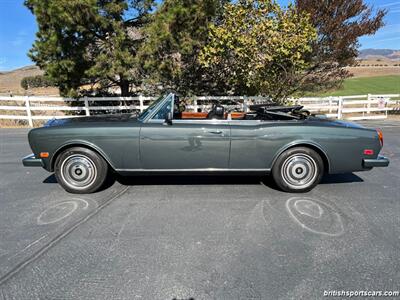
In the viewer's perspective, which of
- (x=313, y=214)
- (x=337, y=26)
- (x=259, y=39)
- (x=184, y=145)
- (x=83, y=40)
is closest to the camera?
(x=313, y=214)

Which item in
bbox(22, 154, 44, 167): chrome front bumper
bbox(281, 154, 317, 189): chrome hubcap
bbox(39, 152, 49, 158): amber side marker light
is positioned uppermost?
bbox(39, 152, 49, 158): amber side marker light

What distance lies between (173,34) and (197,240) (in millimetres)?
8219

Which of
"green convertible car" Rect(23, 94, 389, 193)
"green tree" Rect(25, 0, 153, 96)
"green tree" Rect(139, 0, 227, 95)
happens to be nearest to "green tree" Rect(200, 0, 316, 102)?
"green tree" Rect(139, 0, 227, 95)

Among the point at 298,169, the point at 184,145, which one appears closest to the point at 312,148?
the point at 298,169

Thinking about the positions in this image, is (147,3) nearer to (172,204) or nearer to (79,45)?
(79,45)

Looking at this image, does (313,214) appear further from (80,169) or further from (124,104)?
(124,104)

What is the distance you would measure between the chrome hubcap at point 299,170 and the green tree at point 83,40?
763cm

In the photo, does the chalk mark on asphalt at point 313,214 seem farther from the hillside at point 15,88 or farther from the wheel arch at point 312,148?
the hillside at point 15,88

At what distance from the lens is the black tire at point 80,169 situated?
3801 mm

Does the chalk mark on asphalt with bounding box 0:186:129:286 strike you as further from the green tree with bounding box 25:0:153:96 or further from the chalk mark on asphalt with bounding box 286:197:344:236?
the green tree with bounding box 25:0:153:96

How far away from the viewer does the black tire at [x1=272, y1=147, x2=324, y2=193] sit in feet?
12.6

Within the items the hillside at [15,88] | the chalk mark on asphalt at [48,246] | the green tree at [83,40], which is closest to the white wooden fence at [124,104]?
the green tree at [83,40]

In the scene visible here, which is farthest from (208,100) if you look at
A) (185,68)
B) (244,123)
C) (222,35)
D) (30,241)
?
(30,241)

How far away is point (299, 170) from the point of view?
3.87 m
